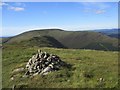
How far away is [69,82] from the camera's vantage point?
28.9 metres

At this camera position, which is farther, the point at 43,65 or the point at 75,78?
the point at 43,65

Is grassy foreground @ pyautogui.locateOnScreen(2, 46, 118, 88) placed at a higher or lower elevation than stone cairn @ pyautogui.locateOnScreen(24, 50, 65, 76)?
lower

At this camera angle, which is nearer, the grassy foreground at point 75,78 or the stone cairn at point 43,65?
the grassy foreground at point 75,78

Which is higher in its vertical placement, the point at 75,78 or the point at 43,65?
the point at 43,65

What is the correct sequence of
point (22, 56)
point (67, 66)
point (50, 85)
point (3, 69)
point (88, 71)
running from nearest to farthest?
point (50, 85) < point (88, 71) < point (67, 66) < point (3, 69) < point (22, 56)

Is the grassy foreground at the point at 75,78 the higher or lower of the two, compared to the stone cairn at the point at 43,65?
lower

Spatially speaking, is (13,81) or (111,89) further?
(13,81)

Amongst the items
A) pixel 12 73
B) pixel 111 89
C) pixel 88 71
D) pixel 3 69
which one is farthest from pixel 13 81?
pixel 111 89

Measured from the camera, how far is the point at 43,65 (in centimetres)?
3334

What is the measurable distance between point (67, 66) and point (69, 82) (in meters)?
5.42

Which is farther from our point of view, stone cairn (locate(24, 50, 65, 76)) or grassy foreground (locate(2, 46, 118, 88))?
stone cairn (locate(24, 50, 65, 76))

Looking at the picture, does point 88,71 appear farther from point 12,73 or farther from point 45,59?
point 12,73

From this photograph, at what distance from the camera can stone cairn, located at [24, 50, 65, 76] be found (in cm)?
3253

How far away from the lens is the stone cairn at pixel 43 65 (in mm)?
32531
